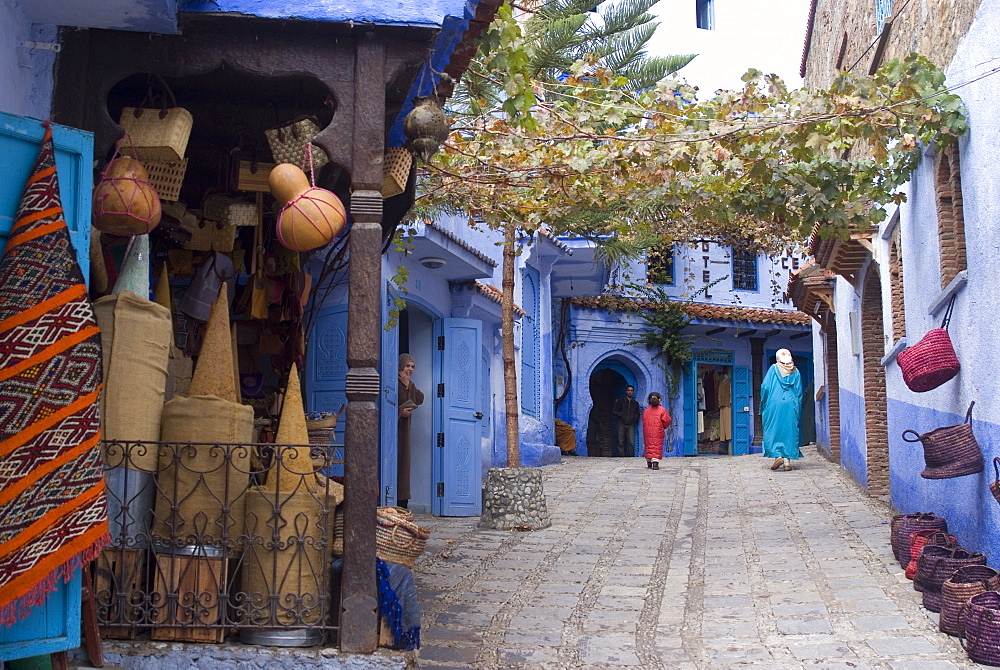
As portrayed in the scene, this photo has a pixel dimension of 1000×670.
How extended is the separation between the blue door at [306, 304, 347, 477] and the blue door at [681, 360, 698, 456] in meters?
15.2

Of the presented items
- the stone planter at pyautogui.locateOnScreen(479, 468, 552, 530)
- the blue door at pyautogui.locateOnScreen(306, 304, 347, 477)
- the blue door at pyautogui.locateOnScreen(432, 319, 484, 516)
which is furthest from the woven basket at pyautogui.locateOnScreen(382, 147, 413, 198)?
the blue door at pyautogui.locateOnScreen(432, 319, 484, 516)

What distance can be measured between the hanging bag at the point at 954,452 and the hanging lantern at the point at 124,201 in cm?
469

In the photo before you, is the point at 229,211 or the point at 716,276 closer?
the point at 229,211

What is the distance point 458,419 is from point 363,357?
6.22 m

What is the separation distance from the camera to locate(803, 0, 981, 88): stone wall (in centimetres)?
684

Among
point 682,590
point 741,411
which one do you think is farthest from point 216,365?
point 741,411

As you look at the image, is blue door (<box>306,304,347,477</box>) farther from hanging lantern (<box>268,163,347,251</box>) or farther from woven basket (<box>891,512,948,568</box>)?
woven basket (<box>891,512,948,568</box>)

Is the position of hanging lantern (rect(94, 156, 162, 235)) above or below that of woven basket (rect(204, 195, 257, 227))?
below

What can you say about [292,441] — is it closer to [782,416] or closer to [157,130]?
[157,130]

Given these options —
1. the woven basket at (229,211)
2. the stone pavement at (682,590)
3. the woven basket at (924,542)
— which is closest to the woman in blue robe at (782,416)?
the stone pavement at (682,590)

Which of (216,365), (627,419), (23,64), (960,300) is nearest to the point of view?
(23,64)

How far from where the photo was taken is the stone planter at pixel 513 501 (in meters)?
9.38

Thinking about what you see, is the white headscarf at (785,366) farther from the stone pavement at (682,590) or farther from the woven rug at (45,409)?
the woven rug at (45,409)

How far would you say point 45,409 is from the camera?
356cm
